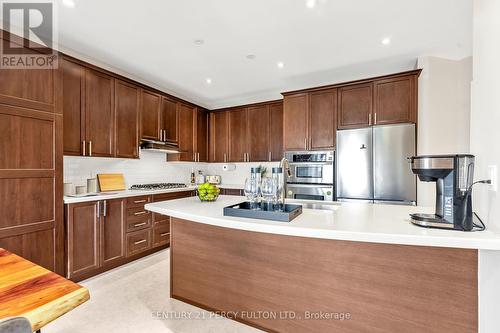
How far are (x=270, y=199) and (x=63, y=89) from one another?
2.71m

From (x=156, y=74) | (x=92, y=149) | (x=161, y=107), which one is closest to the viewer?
(x=92, y=149)

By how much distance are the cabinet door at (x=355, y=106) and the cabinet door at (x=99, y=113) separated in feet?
10.5

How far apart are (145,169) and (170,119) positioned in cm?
96

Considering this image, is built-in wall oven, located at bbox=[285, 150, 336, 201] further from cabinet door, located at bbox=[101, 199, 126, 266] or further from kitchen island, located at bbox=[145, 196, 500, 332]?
cabinet door, located at bbox=[101, 199, 126, 266]

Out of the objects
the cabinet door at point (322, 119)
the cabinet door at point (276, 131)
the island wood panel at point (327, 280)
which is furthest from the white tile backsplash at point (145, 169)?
the cabinet door at point (322, 119)

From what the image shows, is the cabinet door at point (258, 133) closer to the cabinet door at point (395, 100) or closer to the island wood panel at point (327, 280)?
the cabinet door at point (395, 100)

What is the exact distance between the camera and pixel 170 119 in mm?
4230

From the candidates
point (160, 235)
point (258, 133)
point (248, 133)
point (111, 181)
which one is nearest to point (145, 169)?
point (111, 181)

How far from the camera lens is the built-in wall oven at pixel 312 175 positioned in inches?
142

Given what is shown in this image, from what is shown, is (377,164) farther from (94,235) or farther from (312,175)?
(94,235)

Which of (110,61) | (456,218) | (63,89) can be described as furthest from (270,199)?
(110,61)

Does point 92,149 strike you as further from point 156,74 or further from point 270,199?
point 270,199

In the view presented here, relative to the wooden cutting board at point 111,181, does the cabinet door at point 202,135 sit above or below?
above

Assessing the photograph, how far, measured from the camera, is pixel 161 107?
4.02 meters
